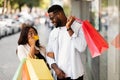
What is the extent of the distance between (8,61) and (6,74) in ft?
1.27

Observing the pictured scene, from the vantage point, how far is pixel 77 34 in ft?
15.4

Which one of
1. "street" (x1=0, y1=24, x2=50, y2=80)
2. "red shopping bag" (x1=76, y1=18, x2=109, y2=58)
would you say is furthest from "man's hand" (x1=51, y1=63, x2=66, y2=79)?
"street" (x1=0, y1=24, x2=50, y2=80)

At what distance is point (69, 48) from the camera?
187 inches

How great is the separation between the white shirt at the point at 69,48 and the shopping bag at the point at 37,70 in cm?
27

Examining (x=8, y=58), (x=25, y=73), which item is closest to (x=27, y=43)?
(x=25, y=73)

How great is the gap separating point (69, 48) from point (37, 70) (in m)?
0.53

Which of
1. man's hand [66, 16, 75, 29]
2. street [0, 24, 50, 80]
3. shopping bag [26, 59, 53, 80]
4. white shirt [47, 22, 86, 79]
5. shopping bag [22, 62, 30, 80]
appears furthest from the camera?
street [0, 24, 50, 80]

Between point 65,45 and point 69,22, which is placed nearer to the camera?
point 69,22

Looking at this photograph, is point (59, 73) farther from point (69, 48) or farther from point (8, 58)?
point (8, 58)

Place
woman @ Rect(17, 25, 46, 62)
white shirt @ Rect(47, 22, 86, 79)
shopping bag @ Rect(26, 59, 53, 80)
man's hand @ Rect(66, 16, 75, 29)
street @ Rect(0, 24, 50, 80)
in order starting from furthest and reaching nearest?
street @ Rect(0, 24, 50, 80) → woman @ Rect(17, 25, 46, 62) → white shirt @ Rect(47, 22, 86, 79) → man's hand @ Rect(66, 16, 75, 29) → shopping bag @ Rect(26, 59, 53, 80)

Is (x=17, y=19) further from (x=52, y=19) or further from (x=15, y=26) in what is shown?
(x=52, y=19)

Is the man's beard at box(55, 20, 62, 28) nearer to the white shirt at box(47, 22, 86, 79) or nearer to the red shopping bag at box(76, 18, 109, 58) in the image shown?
the white shirt at box(47, 22, 86, 79)

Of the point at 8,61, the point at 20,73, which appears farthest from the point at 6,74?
the point at 20,73

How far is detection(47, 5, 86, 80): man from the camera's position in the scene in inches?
183
